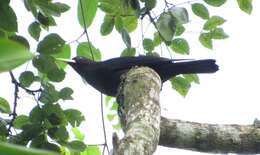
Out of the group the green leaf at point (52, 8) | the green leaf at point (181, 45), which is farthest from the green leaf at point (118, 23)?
the green leaf at point (52, 8)

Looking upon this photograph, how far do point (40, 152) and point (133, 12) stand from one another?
236 centimetres

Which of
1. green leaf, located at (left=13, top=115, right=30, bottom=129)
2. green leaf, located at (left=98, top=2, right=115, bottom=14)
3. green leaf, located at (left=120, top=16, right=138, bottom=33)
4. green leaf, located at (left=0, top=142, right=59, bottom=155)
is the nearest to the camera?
green leaf, located at (left=0, top=142, right=59, bottom=155)

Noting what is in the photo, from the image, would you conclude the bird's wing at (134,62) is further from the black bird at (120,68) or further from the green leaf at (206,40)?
the green leaf at (206,40)

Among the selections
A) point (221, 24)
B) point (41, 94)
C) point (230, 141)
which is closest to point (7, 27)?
point (41, 94)

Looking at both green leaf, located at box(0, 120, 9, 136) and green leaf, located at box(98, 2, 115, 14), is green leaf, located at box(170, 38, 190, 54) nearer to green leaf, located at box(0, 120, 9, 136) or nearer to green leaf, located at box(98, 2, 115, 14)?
green leaf, located at box(98, 2, 115, 14)

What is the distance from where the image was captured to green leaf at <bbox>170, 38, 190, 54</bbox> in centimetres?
254

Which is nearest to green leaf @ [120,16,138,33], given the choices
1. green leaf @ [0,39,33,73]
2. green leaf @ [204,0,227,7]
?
green leaf @ [204,0,227,7]

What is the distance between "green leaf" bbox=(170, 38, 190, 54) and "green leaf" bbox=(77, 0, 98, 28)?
61cm

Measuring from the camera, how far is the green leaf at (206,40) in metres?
2.56

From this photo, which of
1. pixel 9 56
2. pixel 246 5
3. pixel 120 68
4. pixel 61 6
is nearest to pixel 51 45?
pixel 61 6

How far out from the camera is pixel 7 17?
5.77 feet

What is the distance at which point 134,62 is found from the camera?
2641mm

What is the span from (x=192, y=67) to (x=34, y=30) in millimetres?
1108

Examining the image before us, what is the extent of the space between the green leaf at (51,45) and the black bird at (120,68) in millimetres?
606
